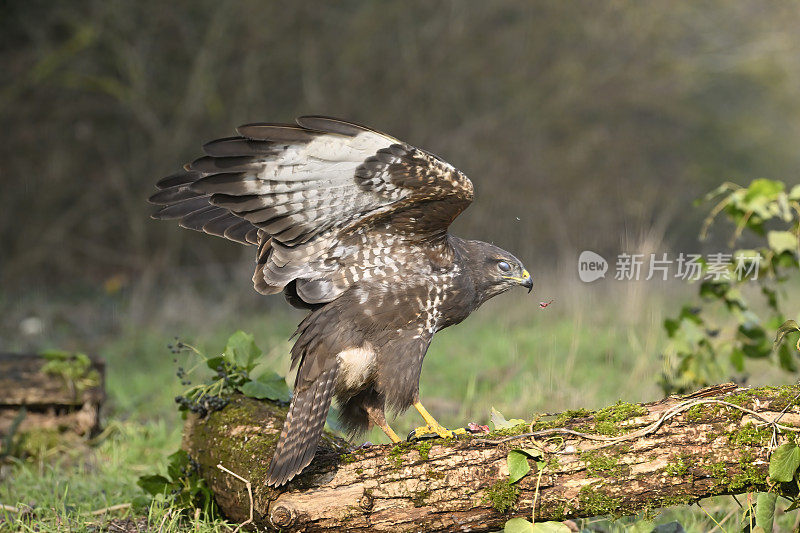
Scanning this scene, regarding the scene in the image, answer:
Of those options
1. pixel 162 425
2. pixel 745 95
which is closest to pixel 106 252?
pixel 162 425

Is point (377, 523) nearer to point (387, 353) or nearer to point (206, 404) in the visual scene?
point (387, 353)

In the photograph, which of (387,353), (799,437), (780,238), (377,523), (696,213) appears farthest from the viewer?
(696,213)

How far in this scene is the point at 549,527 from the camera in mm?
2592

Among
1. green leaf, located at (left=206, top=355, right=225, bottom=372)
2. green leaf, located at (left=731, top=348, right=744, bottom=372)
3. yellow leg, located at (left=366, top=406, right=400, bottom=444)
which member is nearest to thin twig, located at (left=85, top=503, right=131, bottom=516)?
green leaf, located at (left=206, top=355, right=225, bottom=372)

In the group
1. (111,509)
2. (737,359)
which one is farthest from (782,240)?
(111,509)

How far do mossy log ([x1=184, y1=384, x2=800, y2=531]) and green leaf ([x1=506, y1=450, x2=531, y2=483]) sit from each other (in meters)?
0.04

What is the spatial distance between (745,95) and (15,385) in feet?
47.3

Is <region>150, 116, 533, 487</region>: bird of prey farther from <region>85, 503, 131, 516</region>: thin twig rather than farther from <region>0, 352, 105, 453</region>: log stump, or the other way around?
<region>0, 352, 105, 453</region>: log stump

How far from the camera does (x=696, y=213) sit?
42.3ft

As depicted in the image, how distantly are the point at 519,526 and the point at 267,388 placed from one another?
1.37 meters

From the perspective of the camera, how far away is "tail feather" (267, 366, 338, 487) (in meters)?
2.82

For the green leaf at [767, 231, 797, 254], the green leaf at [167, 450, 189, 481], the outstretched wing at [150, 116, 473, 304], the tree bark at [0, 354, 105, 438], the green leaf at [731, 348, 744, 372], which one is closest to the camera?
the outstretched wing at [150, 116, 473, 304]

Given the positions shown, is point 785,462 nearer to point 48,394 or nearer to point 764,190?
point 764,190

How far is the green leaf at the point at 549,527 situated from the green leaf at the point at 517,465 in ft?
0.54
